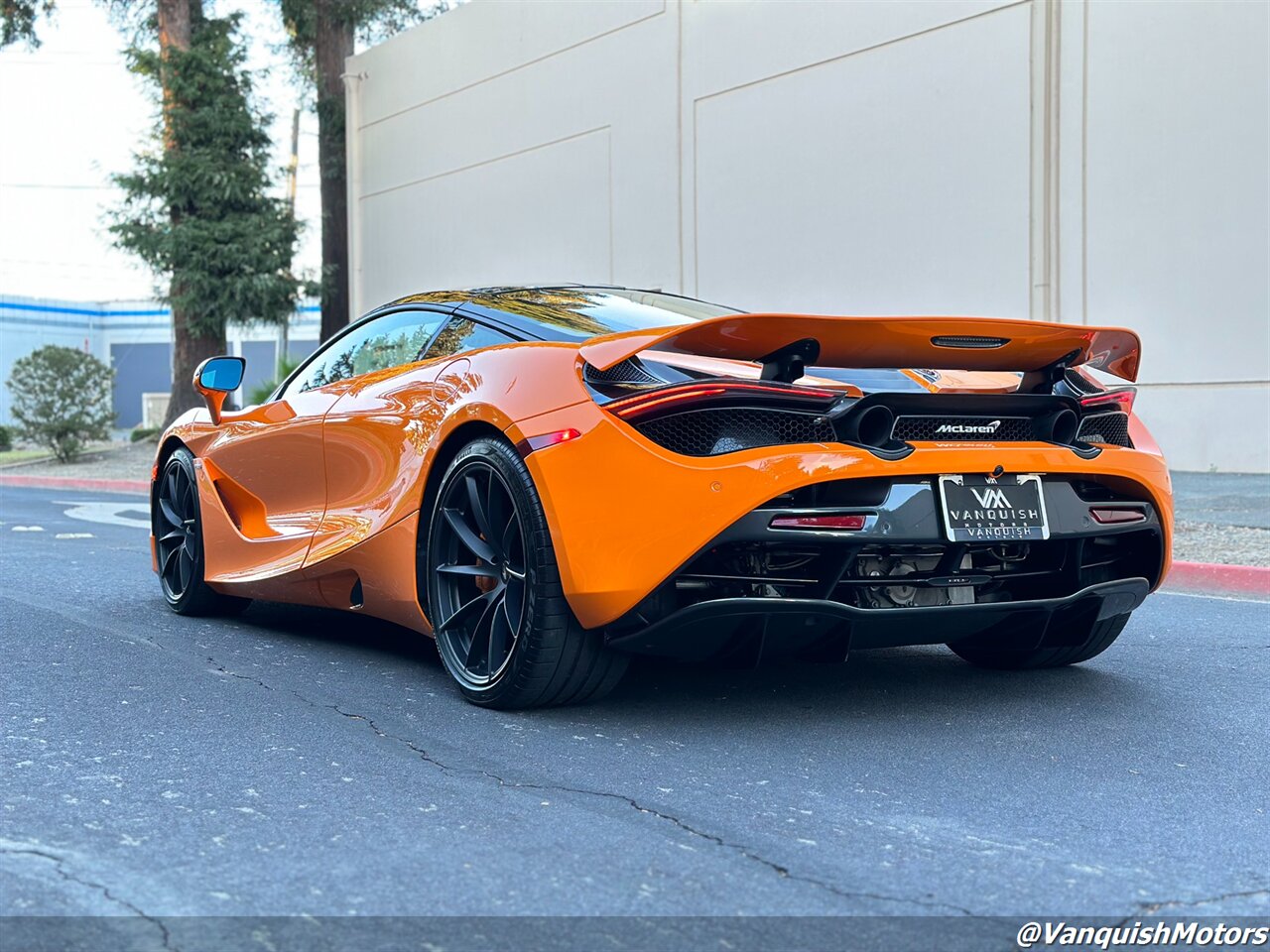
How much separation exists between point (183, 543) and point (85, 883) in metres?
3.62

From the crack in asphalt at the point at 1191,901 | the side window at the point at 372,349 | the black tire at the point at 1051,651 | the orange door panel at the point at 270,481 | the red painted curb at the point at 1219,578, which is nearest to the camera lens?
the crack in asphalt at the point at 1191,901

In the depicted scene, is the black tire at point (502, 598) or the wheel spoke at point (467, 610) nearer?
the black tire at point (502, 598)

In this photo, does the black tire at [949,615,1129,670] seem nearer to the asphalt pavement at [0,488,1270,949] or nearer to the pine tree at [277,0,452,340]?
the asphalt pavement at [0,488,1270,949]

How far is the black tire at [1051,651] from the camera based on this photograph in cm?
470

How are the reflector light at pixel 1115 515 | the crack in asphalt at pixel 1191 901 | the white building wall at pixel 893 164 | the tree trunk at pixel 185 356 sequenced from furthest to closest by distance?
the tree trunk at pixel 185 356 < the white building wall at pixel 893 164 < the reflector light at pixel 1115 515 < the crack in asphalt at pixel 1191 901

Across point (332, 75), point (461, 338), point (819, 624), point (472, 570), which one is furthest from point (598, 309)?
point (332, 75)

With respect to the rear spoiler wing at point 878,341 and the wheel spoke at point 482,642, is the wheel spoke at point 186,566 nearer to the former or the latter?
the wheel spoke at point 482,642

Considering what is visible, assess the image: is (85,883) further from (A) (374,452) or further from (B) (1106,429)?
(B) (1106,429)

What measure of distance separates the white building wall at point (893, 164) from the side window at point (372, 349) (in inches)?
A: 423

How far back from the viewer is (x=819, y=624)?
3785mm

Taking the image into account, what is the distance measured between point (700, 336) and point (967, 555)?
3.28 feet

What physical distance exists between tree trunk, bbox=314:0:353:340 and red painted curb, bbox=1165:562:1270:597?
20908 mm

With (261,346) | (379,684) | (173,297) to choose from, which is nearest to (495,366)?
(379,684)

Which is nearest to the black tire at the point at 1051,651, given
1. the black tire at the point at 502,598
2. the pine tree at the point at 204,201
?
the black tire at the point at 502,598
